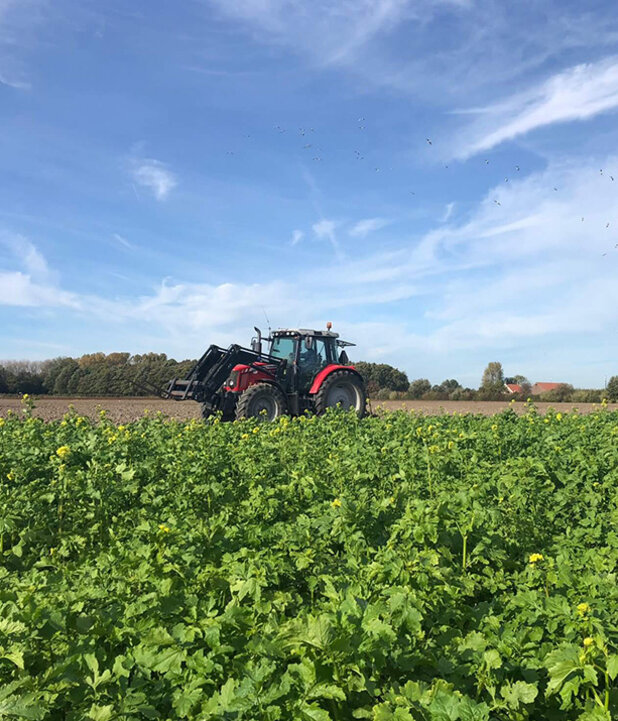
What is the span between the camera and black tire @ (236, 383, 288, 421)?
12758 mm

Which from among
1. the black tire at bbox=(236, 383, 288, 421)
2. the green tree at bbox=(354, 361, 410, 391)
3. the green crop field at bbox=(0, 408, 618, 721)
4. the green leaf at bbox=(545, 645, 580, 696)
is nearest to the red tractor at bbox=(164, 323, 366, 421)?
the black tire at bbox=(236, 383, 288, 421)

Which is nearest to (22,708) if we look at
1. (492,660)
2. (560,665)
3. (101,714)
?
(101,714)

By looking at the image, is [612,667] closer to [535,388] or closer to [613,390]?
[613,390]

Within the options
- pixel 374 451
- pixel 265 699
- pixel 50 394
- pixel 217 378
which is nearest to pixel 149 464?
pixel 374 451

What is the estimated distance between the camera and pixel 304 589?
3779mm

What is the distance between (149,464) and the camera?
5805mm

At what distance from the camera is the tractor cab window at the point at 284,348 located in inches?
Result: 573

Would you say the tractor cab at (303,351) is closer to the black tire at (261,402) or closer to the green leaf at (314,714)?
the black tire at (261,402)

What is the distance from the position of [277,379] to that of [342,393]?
5.83 ft

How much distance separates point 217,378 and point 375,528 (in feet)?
31.8

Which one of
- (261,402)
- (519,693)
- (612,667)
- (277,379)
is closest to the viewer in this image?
(612,667)

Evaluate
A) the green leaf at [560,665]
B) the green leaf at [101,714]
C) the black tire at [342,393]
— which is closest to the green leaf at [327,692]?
the green leaf at [101,714]

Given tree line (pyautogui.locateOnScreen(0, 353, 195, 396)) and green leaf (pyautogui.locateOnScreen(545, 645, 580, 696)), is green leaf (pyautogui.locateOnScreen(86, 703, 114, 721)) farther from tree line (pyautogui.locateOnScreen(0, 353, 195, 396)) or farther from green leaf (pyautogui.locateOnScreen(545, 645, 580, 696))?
tree line (pyautogui.locateOnScreen(0, 353, 195, 396))

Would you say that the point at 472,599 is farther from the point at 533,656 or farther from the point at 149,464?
the point at 149,464
